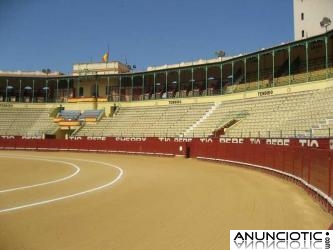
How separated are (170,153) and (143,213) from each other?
28.4 meters

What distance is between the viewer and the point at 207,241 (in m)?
7.60

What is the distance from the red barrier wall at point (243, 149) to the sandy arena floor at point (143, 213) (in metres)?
0.73

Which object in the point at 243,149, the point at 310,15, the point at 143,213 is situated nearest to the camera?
the point at 143,213

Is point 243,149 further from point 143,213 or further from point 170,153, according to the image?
point 143,213

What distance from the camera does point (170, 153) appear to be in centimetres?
3853

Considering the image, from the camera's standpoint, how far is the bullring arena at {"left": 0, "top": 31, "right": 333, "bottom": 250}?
897cm

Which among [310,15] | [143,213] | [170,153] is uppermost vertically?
[310,15]

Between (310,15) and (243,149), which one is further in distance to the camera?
(310,15)

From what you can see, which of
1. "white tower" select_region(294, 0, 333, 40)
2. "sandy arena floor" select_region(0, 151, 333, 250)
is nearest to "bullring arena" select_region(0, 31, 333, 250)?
"sandy arena floor" select_region(0, 151, 333, 250)

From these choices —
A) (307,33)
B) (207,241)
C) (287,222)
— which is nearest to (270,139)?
(287,222)

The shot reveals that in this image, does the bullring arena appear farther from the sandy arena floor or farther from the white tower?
the white tower

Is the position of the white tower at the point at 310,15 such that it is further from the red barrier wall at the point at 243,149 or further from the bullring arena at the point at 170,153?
the red barrier wall at the point at 243,149

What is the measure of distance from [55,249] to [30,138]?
46354 mm

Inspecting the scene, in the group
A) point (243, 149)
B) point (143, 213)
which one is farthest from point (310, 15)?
point (143, 213)
